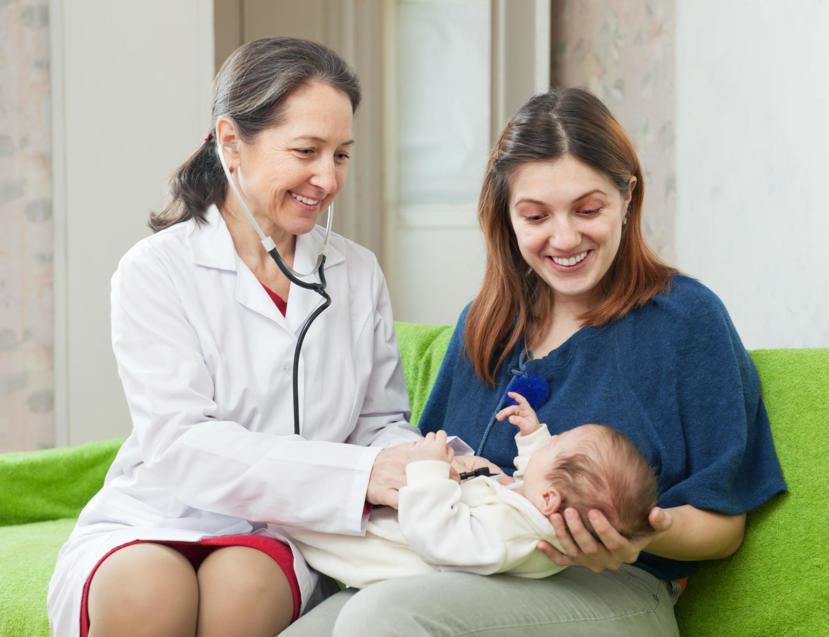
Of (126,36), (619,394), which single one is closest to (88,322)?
(126,36)

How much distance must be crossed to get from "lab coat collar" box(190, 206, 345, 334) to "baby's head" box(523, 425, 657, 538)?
498 millimetres

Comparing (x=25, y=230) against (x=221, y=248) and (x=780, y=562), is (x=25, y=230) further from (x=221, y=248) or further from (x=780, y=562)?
(x=780, y=562)

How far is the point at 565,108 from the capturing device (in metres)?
1.60

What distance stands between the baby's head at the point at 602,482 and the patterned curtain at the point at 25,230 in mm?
2218

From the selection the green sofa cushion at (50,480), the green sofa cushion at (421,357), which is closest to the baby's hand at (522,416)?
the green sofa cushion at (421,357)

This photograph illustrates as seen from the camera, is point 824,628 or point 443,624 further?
point 824,628

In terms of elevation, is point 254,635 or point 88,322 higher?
point 88,322

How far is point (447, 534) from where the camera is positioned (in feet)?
4.27

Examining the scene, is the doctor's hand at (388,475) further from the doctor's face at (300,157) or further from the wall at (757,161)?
the wall at (757,161)

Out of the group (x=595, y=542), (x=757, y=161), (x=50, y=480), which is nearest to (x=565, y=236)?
(x=595, y=542)

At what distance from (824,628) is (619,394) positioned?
40 centimetres

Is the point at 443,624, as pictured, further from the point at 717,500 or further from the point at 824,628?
the point at 824,628

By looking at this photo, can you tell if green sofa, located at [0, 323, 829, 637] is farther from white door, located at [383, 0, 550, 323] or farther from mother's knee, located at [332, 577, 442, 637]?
white door, located at [383, 0, 550, 323]

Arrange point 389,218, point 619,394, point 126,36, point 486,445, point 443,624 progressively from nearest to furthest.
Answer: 1. point 443,624
2. point 619,394
3. point 486,445
4. point 126,36
5. point 389,218
